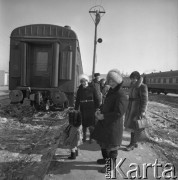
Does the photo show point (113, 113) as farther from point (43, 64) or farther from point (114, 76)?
point (43, 64)

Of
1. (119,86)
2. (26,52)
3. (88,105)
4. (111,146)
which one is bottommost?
(111,146)

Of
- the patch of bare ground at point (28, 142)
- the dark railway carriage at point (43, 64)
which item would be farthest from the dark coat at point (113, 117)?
the dark railway carriage at point (43, 64)

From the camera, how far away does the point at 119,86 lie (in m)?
2.95

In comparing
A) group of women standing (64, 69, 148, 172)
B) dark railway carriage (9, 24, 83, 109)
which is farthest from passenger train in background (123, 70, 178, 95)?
group of women standing (64, 69, 148, 172)

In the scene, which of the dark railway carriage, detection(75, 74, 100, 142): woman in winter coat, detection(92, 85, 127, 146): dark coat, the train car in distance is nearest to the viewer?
detection(92, 85, 127, 146): dark coat

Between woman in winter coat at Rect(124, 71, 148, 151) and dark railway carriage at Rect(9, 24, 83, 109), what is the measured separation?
323 cm

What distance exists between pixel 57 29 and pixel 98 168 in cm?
567

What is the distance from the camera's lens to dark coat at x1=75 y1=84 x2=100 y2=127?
14.1 feet

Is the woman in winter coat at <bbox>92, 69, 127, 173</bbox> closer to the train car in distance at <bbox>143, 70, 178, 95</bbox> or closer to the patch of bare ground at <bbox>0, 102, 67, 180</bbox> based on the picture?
the patch of bare ground at <bbox>0, 102, 67, 180</bbox>

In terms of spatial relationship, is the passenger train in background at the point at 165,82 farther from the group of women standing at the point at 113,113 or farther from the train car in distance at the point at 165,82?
the group of women standing at the point at 113,113

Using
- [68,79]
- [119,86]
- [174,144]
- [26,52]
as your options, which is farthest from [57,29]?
[174,144]

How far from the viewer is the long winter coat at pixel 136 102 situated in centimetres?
411

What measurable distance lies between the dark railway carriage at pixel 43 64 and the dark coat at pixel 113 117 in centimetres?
412

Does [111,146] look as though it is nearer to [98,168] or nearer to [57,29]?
[98,168]
